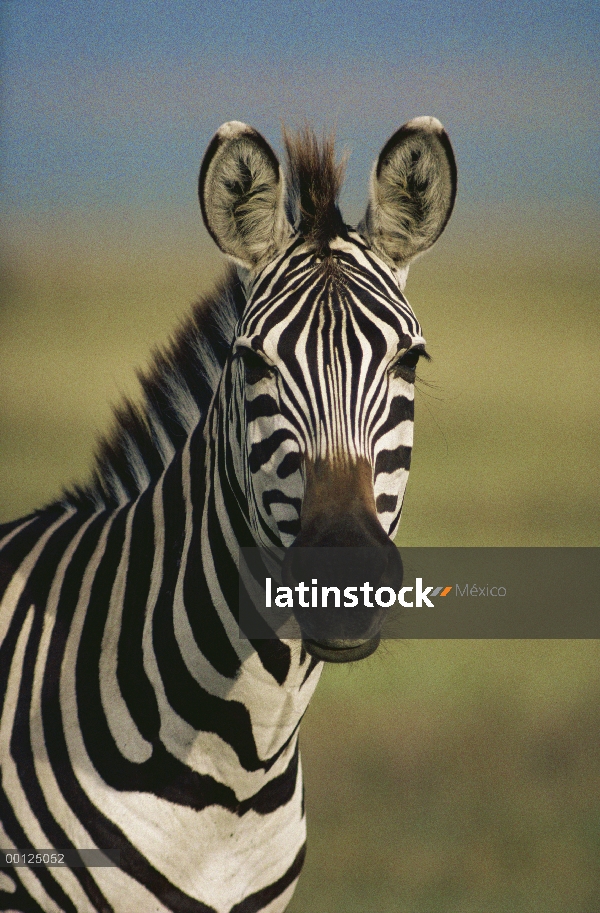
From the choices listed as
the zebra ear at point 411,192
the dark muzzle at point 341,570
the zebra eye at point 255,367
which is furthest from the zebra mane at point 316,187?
the dark muzzle at point 341,570

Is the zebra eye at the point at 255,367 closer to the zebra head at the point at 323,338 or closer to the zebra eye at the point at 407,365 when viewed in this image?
the zebra head at the point at 323,338

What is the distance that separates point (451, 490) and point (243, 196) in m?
9.30

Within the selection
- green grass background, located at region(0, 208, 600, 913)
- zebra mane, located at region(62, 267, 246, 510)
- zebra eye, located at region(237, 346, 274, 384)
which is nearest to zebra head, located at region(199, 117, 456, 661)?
zebra eye, located at region(237, 346, 274, 384)

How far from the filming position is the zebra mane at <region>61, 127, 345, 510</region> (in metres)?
2.69

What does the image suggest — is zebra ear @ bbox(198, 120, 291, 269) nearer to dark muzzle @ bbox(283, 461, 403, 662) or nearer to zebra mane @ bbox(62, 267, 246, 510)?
zebra mane @ bbox(62, 267, 246, 510)

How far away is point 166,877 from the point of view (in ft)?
7.32

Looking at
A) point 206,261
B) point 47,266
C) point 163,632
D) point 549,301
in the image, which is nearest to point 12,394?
point 47,266

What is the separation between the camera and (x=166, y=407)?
2.77 m

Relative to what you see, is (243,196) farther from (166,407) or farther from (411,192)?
(166,407)

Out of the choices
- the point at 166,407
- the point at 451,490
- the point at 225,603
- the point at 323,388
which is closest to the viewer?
the point at 323,388

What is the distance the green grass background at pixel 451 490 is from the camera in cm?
510

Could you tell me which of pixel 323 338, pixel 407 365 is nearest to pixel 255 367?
pixel 323 338

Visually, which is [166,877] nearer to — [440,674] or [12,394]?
[440,674]

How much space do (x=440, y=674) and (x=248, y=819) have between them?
567 cm
